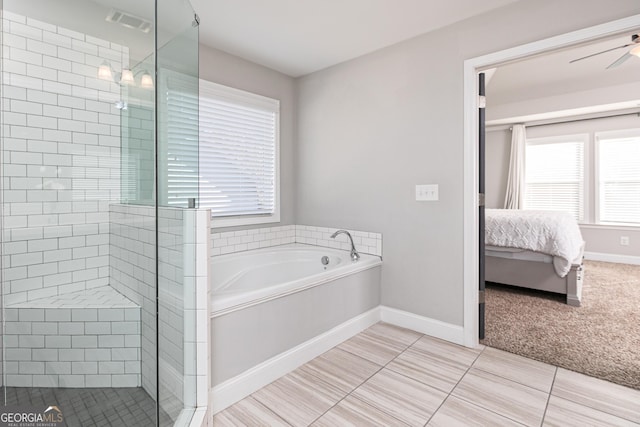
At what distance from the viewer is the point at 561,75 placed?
174 inches

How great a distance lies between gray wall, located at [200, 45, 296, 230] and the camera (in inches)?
115

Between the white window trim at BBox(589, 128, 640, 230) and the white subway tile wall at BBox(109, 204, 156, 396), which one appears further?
the white window trim at BBox(589, 128, 640, 230)

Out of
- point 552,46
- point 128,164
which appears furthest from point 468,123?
point 128,164

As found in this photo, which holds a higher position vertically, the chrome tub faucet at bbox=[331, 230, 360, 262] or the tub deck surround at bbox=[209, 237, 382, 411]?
the chrome tub faucet at bbox=[331, 230, 360, 262]

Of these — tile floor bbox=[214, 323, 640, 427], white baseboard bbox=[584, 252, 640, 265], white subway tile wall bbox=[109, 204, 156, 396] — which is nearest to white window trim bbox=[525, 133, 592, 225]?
white baseboard bbox=[584, 252, 640, 265]

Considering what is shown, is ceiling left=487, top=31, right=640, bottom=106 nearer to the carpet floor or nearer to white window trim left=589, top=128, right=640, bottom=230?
white window trim left=589, top=128, right=640, bottom=230

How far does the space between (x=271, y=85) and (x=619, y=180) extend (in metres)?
5.57

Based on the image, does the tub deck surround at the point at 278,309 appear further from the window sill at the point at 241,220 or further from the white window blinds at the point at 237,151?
the white window blinds at the point at 237,151

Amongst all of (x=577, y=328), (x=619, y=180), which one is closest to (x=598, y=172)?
(x=619, y=180)

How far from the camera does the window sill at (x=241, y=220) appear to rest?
304 cm

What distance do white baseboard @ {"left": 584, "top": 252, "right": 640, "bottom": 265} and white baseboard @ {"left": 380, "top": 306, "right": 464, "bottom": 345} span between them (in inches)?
176

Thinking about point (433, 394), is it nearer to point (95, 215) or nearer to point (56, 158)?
point (95, 215)

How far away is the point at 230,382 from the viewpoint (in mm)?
1816

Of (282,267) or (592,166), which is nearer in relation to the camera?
(282,267)
